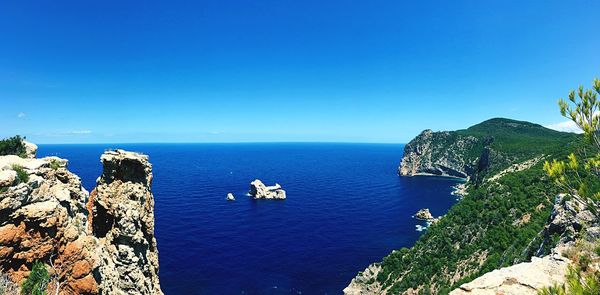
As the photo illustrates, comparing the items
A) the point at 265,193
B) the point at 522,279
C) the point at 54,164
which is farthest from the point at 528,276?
the point at 265,193

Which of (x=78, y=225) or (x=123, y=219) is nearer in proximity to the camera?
(x=78, y=225)

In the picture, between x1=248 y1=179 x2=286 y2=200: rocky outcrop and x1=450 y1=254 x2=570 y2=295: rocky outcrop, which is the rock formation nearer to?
x1=248 y1=179 x2=286 y2=200: rocky outcrop

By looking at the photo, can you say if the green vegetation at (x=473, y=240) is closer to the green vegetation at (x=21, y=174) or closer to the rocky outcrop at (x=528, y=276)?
the rocky outcrop at (x=528, y=276)

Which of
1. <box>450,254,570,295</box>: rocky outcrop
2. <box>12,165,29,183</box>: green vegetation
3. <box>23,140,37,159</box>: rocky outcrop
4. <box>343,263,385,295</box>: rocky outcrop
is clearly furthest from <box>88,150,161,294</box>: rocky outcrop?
<box>343,263,385,295</box>: rocky outcrop

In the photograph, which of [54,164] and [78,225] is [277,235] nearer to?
→ [54,164]

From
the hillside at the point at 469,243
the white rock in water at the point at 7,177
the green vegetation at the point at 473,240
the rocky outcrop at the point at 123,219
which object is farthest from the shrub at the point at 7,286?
the green vegetation at the point at 473,240
